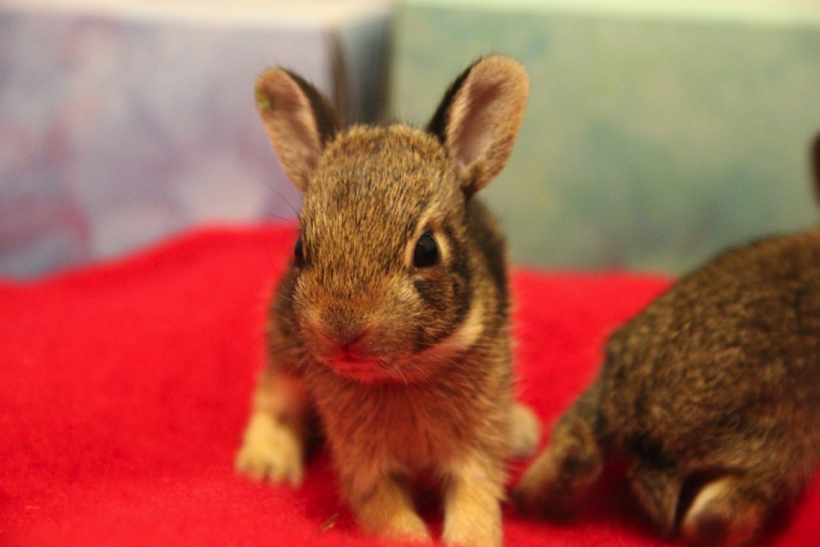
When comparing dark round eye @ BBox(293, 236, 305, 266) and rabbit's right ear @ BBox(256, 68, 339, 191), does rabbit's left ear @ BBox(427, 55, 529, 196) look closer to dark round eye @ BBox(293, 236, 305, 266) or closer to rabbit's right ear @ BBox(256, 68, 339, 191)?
rabbit's right ear @ BBox(256, 68, 339, 191)

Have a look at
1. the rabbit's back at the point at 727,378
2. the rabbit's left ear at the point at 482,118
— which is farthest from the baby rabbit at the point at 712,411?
the rabbit's left ear at the point at 482,118

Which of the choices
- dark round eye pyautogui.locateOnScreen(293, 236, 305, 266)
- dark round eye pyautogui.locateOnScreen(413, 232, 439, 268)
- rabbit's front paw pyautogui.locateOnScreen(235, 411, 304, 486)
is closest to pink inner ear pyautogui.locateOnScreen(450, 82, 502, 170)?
dark round eye pyautogui.locateOnScreen(413, 232, 439, 268)

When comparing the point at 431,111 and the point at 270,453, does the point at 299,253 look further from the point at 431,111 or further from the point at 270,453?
the point at 431,111

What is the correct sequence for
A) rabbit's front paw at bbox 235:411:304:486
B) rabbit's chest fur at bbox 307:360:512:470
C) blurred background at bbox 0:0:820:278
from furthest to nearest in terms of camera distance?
blurred background at bbox 0:0:820:278, rabbit's front paw at bbox 235:411:304:486, rabbit's chest fur at bbox 307:360:512:470

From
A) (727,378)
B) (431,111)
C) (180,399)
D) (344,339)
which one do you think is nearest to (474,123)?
(344,339)

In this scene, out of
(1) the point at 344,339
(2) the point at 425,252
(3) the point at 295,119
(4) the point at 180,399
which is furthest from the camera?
(4) the point at 180,399

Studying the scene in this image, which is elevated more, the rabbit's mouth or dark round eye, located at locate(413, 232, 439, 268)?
dark round eye, located at locate(413, 232, 439, 268)

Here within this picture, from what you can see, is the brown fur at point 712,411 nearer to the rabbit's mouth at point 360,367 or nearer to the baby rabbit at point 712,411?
the baby rabbit at point 712,411

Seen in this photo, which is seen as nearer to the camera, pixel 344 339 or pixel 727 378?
pixel 344 339
